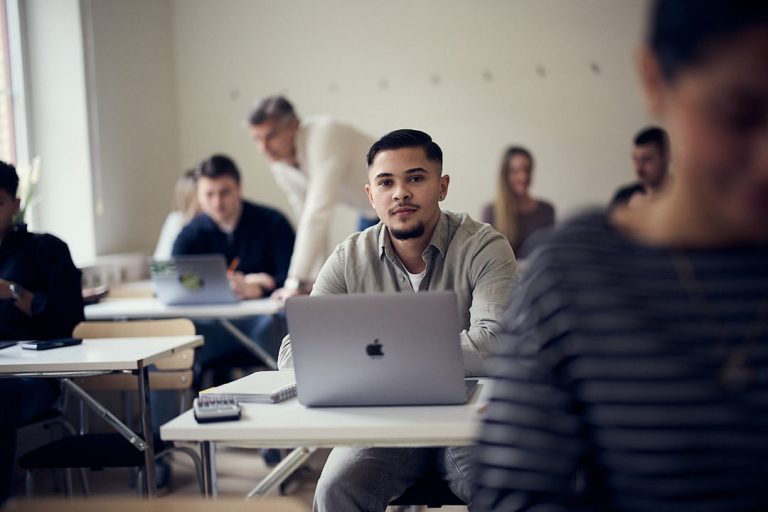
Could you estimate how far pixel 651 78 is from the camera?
2.66 ft

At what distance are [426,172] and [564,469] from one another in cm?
176

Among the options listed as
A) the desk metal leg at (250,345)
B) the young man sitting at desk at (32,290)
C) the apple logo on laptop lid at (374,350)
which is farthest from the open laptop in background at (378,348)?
the desk metal leg at (250,345)

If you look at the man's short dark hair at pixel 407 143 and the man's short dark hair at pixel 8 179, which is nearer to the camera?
the man's short dark hair at pixel 407 143

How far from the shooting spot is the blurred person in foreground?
76cm

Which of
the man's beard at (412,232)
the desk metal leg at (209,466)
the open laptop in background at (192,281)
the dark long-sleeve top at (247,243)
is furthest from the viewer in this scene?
the dark long-sleeve top at (247,243)

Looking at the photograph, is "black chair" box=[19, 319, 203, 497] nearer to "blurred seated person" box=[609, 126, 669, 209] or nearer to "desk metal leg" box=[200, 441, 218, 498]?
"desk metal leg" box=[200, 441, 218, 498]

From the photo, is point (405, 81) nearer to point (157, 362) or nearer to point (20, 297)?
point (157, 362)

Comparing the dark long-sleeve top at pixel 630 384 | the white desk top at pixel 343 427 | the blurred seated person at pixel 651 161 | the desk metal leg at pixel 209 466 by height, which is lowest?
the desk metal leg at pixel 209 466

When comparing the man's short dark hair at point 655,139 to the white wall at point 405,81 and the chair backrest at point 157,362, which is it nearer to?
the white wall at point 405,81

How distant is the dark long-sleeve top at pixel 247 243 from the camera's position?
173 inches

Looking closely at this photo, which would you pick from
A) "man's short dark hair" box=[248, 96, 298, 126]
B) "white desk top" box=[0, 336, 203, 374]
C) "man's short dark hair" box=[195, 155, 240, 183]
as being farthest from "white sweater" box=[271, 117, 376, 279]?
"white desk top" box=[0, 336, 203, 374]

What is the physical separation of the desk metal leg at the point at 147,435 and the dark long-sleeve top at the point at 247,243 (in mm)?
1700

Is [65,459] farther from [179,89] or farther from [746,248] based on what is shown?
[179,89]

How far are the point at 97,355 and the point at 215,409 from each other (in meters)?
1.03
